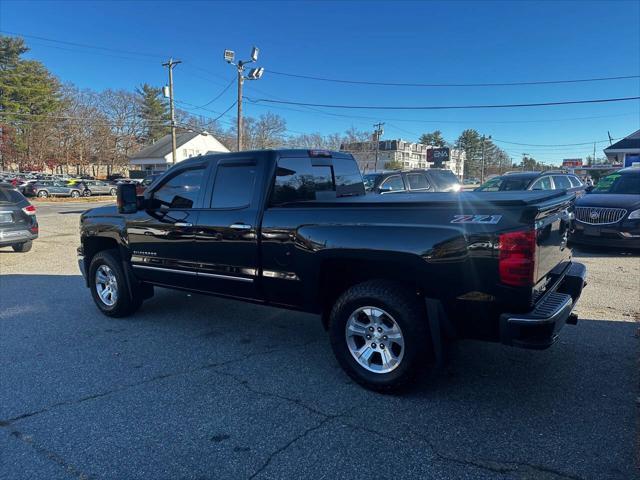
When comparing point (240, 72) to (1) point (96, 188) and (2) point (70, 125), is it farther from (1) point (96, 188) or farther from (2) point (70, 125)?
(2) point (70, 125)

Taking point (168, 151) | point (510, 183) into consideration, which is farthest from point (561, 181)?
point (168, 151)

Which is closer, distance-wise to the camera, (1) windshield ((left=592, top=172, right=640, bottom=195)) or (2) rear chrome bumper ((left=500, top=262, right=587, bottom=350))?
(2) rear chrome bumper ((left=500, top=262, right=587, bottom=350))

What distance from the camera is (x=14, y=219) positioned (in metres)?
9.47

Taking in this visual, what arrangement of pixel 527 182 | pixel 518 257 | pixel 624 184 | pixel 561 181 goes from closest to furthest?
pixel 518 257 < pixel 624 184 < pixel 527 182 < pixel 561 181

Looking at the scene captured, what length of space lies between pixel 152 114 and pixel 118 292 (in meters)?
84.3

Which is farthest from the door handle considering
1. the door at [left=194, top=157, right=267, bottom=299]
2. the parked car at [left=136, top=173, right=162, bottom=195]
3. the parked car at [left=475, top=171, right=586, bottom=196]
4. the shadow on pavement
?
the parked car at [left=475, top=171, right=586, bottom=196]

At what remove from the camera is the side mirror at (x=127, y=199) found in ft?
15.6

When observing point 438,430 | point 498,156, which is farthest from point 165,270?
point 498,156

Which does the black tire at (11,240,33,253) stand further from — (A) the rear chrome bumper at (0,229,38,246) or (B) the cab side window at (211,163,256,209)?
(B) the cab side window at (211,163,256,209)

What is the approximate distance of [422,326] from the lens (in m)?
3.19

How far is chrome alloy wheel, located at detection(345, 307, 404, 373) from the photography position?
3.35m

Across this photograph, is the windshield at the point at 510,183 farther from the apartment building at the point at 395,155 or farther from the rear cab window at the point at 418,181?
the apartment building at the point at 395,155

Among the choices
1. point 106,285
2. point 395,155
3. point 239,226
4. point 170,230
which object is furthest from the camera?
point 395,155

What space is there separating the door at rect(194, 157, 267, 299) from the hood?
8.01m
